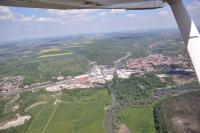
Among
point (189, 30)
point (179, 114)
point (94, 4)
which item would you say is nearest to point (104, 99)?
point (179, 114)

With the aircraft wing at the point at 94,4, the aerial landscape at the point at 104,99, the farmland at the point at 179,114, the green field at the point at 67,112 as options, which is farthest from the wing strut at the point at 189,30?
the green field at the point at 67,112

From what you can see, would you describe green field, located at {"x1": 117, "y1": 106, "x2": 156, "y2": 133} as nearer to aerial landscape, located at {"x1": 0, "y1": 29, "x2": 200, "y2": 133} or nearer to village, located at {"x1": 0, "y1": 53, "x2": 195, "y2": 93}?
aerial landscape, located at {"x1": 0, "y1": 29, "x2": 200, "y2": 133}

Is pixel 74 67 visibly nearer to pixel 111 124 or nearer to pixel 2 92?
pixel 2 92

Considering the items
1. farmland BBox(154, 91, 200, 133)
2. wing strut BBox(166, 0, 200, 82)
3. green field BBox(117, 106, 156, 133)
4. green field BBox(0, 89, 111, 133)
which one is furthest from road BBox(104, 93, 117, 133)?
wing strut BBox(166, 0, 200, 82)

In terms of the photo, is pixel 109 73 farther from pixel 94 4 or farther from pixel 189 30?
pixel 94 4

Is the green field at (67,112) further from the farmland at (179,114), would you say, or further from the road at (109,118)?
the farmland at (179,114)

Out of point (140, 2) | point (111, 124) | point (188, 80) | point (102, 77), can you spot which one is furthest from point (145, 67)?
point (140, 2)
